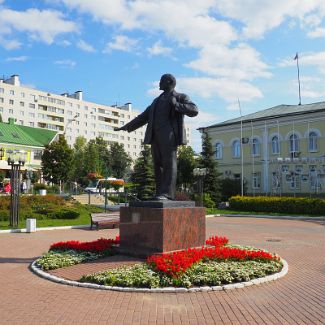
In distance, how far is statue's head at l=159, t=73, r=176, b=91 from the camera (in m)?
9.36

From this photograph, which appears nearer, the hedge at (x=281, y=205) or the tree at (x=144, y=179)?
the hedge at (x=281, y=205)

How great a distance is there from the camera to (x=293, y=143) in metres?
37.8

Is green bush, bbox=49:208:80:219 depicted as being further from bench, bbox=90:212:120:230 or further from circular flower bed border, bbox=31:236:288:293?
circular flower bed border, bbox=31:236:288:293

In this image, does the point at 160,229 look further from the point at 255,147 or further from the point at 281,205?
the point at 255,147

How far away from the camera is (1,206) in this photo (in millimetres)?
21188

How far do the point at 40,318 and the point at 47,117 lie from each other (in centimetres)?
7907

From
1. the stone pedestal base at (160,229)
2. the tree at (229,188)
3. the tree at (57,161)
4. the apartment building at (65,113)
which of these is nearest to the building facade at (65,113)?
the apartment building at (65,113)

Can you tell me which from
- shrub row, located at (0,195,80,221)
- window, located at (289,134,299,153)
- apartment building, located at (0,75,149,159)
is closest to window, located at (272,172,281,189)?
window, located at (289,134,299,153)

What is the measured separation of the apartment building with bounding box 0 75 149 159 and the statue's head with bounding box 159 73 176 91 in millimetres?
58880

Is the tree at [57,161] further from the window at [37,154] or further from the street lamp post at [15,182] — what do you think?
the street lamp post at [15,182]

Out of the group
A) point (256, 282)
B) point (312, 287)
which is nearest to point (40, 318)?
point (256, 282)

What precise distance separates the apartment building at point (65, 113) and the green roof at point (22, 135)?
9.24m

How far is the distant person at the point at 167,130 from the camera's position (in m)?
9.05

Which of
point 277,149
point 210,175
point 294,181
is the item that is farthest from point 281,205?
point 277,149
